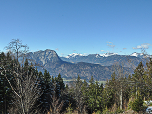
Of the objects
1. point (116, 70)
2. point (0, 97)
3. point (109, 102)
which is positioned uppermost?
point (116, 70)

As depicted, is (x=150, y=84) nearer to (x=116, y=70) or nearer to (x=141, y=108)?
(x=141, y=108)

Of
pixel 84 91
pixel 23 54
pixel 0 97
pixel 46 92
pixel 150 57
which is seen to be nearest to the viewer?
pixel 23 54

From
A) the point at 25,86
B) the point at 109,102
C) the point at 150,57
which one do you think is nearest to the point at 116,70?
the point at 109,102

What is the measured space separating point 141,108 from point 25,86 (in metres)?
13.0

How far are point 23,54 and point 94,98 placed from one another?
1504 inches

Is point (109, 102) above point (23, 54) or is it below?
below

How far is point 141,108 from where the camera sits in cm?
1438

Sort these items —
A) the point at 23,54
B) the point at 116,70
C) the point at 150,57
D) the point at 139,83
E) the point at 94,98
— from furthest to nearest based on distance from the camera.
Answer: the point at 94,98 < the point at 116,70 < the point at 150,57 < the point at 23,54 < the point at 139,83

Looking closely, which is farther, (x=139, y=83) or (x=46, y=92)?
(x=46, y=92)

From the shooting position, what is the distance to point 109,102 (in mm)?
39969

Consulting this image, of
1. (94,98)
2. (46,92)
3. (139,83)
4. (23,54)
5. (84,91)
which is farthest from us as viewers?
(84,91)

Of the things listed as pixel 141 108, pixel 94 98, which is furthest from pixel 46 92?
pixel 141 108

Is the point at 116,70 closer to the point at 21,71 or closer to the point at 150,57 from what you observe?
the point at 150,57

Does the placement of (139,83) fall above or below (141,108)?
above
